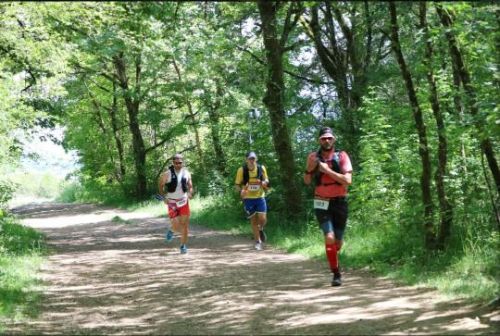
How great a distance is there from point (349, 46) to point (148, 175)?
14.7 meters

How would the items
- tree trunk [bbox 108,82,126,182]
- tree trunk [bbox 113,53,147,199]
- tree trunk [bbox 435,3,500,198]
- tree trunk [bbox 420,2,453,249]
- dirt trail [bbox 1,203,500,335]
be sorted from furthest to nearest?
tree trunk [bbox 108,82,126,182] → tree trunk [bbox 113,53,147,199] → tree trunk [bbox 420,2,453,249] → tree trunk [bbox 435,3,500,198] → dirt trail [bbox 1,203,500,335]

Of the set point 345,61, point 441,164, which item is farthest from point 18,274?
point 345,61

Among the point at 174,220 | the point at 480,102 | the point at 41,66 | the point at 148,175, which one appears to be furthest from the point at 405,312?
the point at 148,175

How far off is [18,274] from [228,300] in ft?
12.8

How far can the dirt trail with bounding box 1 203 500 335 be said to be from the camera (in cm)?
587

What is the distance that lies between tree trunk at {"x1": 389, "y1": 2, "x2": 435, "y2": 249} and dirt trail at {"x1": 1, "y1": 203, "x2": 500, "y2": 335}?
1.14 metres

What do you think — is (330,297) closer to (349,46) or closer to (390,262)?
(390,262)

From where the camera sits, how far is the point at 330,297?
717cm

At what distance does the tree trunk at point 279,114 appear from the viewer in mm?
14062

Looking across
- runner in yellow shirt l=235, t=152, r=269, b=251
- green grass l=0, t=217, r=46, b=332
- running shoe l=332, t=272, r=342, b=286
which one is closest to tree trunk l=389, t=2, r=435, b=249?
running shoe l=332, t=272, r=342, b=286

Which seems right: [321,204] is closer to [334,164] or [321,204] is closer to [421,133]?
[334,164]

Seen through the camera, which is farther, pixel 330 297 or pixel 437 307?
pixel 330 297

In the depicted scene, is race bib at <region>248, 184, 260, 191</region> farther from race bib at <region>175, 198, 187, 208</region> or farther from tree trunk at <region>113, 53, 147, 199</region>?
tree trunk at <region>113, 53, 147, 199</region>

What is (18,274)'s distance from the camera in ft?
29.9
